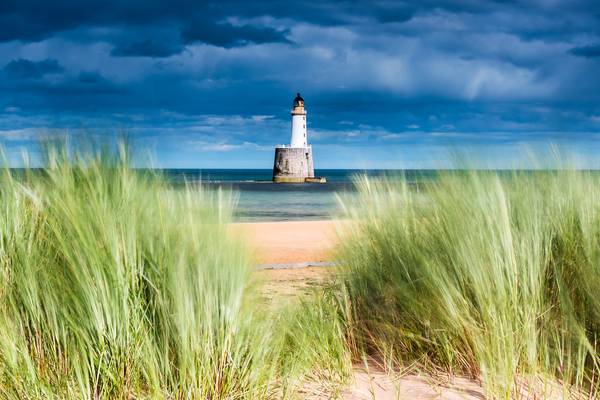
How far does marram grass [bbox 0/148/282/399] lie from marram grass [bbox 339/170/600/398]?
75cm

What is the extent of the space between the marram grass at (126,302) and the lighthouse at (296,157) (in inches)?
2065

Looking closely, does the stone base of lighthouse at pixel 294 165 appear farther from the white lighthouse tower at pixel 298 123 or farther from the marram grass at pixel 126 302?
the marram grass at pixel 126 302

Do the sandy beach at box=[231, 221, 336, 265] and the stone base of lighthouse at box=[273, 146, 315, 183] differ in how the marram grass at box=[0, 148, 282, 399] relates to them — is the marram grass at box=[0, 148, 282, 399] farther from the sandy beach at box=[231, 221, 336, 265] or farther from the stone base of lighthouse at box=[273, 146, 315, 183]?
Answer: the stone base of lighthouse at box=[273, 146, 315, 183]

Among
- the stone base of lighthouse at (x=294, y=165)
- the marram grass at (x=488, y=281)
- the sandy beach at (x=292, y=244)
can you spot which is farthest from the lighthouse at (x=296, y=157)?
the marram grass at (x=488, y=281)

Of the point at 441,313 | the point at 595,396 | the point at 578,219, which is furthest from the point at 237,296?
the point at 578,219

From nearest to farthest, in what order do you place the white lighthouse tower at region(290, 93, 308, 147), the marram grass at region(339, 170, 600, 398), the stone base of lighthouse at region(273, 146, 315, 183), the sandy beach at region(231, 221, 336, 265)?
1. the marram grass at region(339, 170, 600, 398)
2. the sandy beach at region(231, 221, 336, 265)
3. the white lighthouse tower at region(290, 93, 308, 147)
4. the stone base of lighthouse at region(273, 146, 315, 183)

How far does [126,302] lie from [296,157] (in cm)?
5397

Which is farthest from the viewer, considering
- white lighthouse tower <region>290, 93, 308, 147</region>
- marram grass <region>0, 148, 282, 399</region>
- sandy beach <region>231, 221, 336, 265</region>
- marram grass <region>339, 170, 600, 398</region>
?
white lighthouse tower <region>290, 93, 308, 147</region>

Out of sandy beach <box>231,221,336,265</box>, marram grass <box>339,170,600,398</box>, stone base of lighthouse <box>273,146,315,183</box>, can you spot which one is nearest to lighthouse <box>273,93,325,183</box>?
stone base of lighthouse <box>273,146,315,183</box>

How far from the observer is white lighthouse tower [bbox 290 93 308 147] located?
177 feet

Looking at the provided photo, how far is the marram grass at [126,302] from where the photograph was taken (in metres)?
2.00

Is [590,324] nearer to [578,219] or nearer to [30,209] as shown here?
[578,219]

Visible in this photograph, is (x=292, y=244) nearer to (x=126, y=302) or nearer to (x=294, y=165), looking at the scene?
(x=126, y=302)

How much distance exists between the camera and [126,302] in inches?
79.4
